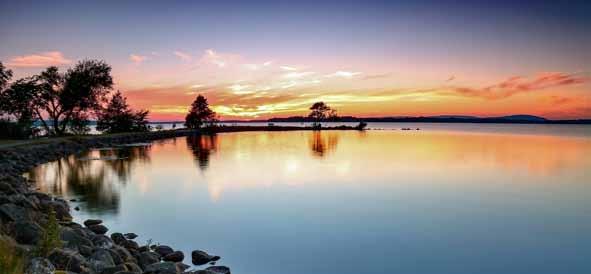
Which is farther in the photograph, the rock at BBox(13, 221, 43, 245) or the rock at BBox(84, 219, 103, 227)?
the rock at BBox(84, 219, 103, 227)

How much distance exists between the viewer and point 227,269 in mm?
9609

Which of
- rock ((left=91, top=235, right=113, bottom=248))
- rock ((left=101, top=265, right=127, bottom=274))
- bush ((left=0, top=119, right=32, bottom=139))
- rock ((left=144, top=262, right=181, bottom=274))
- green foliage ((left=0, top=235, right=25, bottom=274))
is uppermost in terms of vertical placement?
bush ((left=0, top=119, right=32, bottom=139))

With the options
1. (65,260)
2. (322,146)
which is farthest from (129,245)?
(322,146)

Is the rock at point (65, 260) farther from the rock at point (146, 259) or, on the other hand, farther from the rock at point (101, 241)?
the rock at point (101, 241)

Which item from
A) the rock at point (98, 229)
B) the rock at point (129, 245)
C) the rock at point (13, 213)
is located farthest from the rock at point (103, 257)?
the rock at point (98, 229)

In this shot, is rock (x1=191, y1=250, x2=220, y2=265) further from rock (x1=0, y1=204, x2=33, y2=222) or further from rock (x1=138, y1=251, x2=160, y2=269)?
rock (x1=0, y1=204, x2=33, y2=222)

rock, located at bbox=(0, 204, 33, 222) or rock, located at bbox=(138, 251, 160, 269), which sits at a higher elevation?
rock, located at bbox=(0, 204, 33, 222)

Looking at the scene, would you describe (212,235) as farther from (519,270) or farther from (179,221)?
(519,270)

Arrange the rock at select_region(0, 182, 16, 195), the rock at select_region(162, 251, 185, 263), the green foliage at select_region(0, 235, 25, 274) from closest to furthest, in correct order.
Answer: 1. the green foliage at select_region(0, 235, 25, 274)
2. the rock at select_region(162, 251, 185, 263)
3. the rock at select_region(0, 182, 16, 195)

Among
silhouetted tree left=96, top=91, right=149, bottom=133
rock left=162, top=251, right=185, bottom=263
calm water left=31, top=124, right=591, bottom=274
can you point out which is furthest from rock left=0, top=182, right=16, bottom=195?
silhouetted tree left=96, top=91, right=149, bottom=133

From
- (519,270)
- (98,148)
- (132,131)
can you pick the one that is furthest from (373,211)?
(132,131)

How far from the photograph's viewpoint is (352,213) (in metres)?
16.4

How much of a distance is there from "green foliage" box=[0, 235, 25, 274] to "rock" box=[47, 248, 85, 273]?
0.48 meters

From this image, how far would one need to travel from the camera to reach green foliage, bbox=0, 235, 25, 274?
5.49 metres
